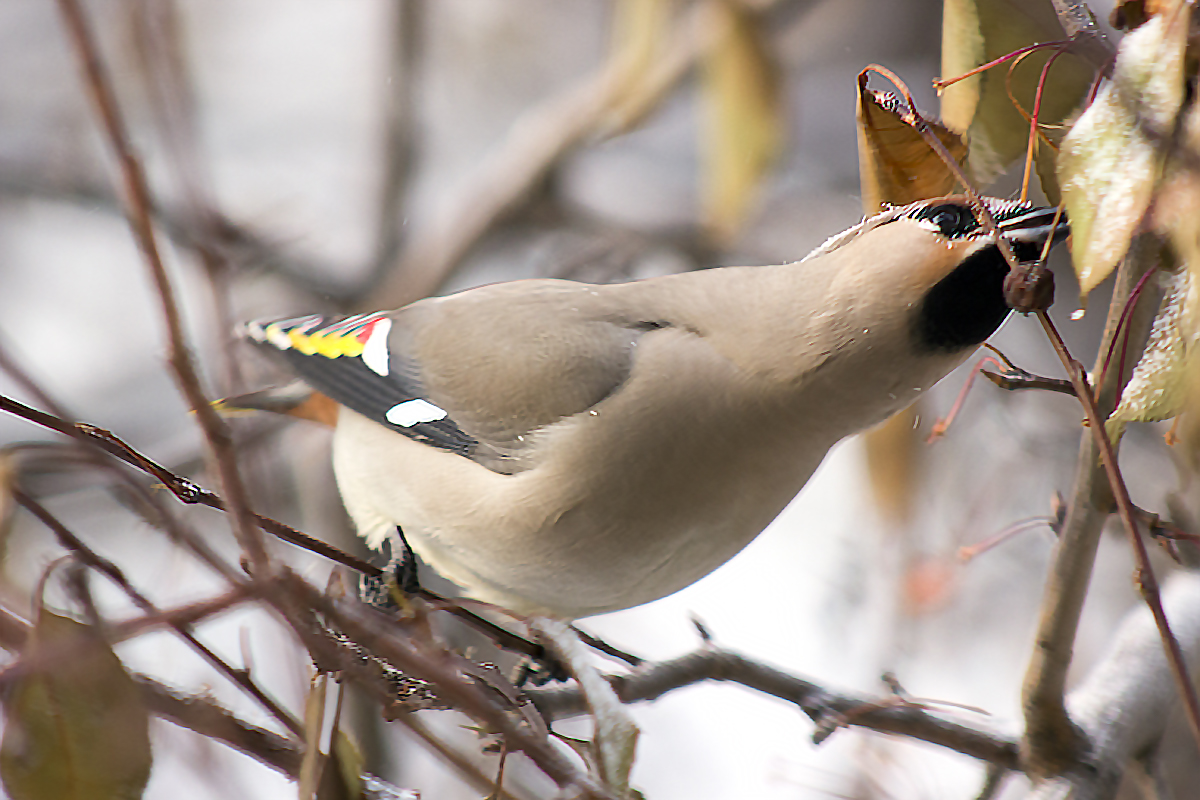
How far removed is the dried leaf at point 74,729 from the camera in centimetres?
70

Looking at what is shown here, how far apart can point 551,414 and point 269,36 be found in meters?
4.31

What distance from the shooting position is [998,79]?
1.01 m

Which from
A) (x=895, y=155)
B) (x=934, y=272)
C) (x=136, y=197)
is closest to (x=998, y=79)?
(x=895, y=155)

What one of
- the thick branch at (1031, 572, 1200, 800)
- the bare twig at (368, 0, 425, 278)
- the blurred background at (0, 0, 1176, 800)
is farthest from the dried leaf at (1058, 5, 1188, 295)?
the bare twig at (368, 0, 425, 278)

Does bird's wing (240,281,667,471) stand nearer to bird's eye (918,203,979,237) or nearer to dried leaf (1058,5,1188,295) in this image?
bird's eye (918,203,979,237)

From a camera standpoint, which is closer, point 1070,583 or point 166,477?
point 166,477

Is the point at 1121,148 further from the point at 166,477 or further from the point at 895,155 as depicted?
the point at 166,477

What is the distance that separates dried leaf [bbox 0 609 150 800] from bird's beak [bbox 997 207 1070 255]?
0.81 meters

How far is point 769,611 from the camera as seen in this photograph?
3816mm

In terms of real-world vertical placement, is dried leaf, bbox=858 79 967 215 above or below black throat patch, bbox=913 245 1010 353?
above

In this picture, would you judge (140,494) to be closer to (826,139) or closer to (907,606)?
(907,606)

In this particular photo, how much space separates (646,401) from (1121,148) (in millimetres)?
685

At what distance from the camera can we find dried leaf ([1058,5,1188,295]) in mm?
743

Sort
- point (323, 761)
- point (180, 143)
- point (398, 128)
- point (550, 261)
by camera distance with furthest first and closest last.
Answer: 1. point (398, 128)
2. point (550, 261)
3. point (180, 143)
4. point (323, 761)
